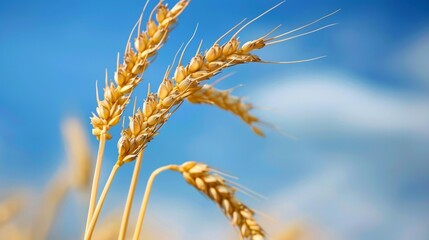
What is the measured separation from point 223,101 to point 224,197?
0.25 meters

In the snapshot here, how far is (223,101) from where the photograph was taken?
871 mm

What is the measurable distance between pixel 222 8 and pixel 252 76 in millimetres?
247

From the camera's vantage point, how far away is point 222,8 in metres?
2.00

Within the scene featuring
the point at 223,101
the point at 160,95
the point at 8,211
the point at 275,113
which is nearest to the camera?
the point at 160,95

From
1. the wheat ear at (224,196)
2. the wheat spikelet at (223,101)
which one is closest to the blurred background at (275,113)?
the wheat spikelet at (223,101)

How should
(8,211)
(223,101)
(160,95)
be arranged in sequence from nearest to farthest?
(160,95) < (223,101) < (8,211)

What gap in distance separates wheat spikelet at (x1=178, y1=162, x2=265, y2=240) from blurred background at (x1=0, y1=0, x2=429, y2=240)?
1.06m

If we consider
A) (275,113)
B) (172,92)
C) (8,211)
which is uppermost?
(172,92)

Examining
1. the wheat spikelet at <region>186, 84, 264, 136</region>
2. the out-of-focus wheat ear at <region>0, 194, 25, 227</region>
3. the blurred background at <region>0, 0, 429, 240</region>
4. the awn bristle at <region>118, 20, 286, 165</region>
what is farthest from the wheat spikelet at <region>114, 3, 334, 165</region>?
the blurred background at <region>0, 0, 429, 240</region>

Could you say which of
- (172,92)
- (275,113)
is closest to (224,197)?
(172,92)

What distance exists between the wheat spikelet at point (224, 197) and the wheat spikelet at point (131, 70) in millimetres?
103

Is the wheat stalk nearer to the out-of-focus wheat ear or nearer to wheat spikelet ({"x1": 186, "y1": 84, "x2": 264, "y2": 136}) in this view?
wheat spikelet ({"x1": 186, "y1": 84, "x2": 264, "y2": 136})

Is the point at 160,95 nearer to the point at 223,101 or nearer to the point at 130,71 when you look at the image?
the point at 130,71

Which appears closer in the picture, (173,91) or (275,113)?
(173,91)
